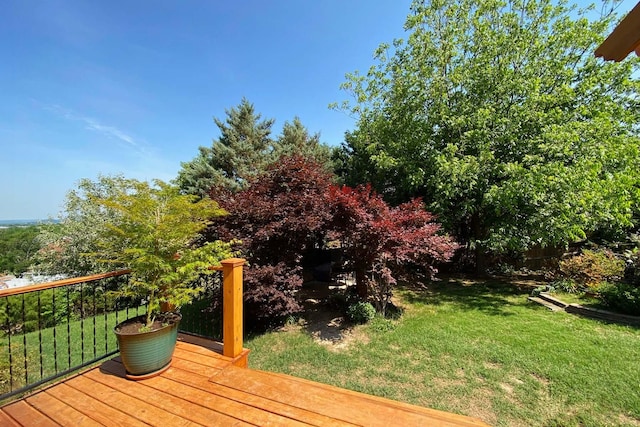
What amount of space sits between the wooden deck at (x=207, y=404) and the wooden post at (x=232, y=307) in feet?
0.93

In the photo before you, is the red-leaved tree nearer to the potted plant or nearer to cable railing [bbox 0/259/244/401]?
cable railing [bbox 0/259/244/401]

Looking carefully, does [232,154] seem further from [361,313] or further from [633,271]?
[633,271]

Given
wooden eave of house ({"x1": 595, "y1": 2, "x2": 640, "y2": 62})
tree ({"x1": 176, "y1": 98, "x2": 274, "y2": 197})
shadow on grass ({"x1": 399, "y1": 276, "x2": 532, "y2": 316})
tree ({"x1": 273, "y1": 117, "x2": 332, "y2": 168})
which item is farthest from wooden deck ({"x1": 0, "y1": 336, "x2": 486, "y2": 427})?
tree ({"x1": 273, "y1": 117, "x2": 332, "y2": 168})

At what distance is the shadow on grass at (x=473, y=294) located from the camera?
211 inches

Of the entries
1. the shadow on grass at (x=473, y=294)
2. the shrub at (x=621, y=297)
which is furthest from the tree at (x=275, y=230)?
the shrub at (x=621, y=297)

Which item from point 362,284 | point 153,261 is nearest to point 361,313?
point 362,284

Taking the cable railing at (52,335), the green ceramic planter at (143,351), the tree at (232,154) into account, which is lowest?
the cable railing at (52,335)

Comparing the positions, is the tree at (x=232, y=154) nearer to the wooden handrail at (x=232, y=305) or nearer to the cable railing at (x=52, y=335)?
the cable railing at (x=52, y=335)

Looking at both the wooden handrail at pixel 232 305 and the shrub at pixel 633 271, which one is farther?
the shrub at pixel 633 271

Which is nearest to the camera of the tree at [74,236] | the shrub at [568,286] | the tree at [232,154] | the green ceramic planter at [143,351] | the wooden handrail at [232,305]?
the green ceramic planter at [143,351]

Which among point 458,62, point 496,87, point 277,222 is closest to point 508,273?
point 496,87

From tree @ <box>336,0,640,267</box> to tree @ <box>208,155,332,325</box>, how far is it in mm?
3297

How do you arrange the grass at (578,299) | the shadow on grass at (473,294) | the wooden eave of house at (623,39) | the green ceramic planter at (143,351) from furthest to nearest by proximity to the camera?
1. the shadow on grass at (473,294)
2. the grass at (578,299)
3. the green ceramic planter at (143,351)
4. the wooden eave of house at (623,39)

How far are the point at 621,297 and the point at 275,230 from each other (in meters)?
5.94
